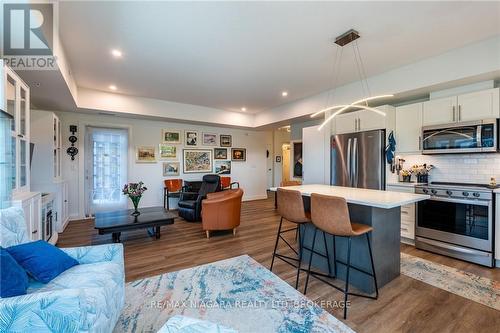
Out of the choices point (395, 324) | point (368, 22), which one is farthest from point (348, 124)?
point (395, 324)

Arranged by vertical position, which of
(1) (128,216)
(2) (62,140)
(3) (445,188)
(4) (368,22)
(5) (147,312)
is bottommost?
(5) (147,312)

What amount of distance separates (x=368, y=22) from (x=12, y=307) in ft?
12.1

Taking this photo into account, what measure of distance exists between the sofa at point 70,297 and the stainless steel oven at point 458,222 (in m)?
3.96

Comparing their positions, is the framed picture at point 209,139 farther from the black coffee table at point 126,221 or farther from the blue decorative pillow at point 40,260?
the blue decorative pillow at point 40,260

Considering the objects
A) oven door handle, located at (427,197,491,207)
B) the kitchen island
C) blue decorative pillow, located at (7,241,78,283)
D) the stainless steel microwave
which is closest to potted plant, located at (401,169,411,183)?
the stainless steel microwave

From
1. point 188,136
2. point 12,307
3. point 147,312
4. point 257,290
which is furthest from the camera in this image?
point 188,136

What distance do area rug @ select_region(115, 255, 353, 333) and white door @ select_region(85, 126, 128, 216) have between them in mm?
3953

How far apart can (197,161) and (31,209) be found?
4.50 metres

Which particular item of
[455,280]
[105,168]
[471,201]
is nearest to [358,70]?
[471,201]

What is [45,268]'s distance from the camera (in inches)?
61.9

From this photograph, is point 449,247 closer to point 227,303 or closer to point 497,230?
point 497,230

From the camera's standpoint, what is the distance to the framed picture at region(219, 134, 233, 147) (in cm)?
741

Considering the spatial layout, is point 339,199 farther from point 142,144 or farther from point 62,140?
point 62,140

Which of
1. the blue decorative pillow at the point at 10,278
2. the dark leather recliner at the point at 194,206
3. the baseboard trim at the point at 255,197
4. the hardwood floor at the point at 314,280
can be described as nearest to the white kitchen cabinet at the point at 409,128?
the hardwood floor at the point at 314,280
